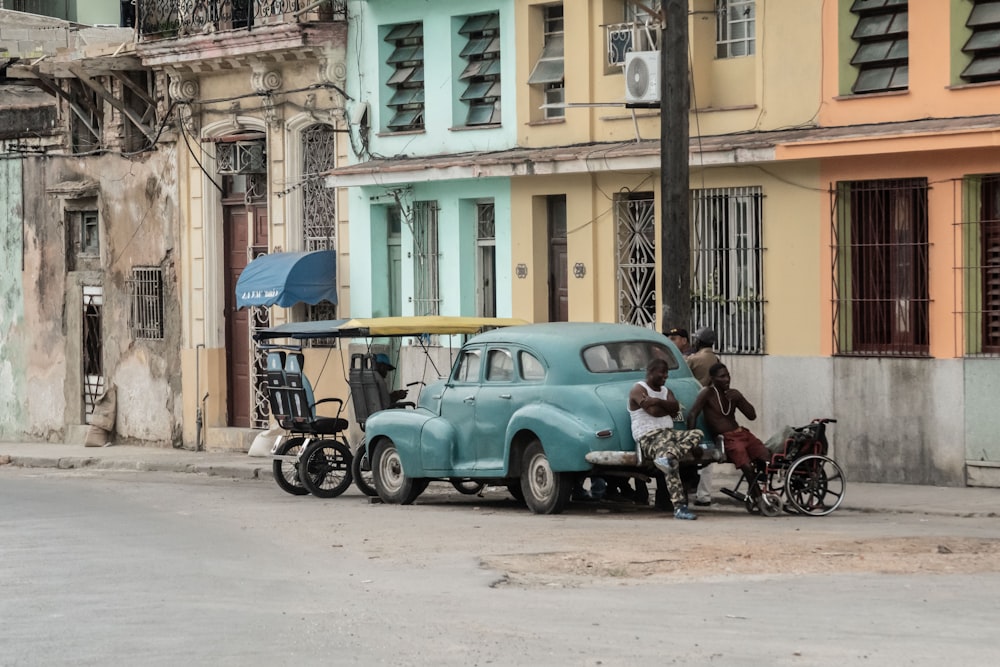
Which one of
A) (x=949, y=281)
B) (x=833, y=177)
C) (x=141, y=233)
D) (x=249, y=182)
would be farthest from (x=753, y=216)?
(x=141, y=233)

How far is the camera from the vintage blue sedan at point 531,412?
17.6m

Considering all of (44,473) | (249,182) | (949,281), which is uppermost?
(249,182)

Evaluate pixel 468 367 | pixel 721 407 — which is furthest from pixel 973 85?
pixel 468 367

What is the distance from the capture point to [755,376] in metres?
22.3

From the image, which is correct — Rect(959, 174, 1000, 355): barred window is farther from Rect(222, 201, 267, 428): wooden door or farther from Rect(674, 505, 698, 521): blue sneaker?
Rect(222, 201, 267, 428): wooden door

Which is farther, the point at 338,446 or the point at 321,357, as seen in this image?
the point at 321,357

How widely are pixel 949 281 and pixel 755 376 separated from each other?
9.52 ft

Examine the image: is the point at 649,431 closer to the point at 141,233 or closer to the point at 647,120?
the point at 647,120

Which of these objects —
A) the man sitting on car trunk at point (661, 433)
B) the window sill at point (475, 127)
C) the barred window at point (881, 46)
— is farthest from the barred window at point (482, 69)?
the man sitting on car trunk at point (661, 433)

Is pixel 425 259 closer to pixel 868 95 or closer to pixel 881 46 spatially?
pixel 868 95

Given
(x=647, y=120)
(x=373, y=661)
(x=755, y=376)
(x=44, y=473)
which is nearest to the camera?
(x=373, y=661)

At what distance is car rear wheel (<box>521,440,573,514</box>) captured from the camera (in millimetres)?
17750

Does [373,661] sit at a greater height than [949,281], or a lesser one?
lesser

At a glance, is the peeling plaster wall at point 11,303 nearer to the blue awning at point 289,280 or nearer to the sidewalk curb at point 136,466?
the sidewalk curb at point 136,466
